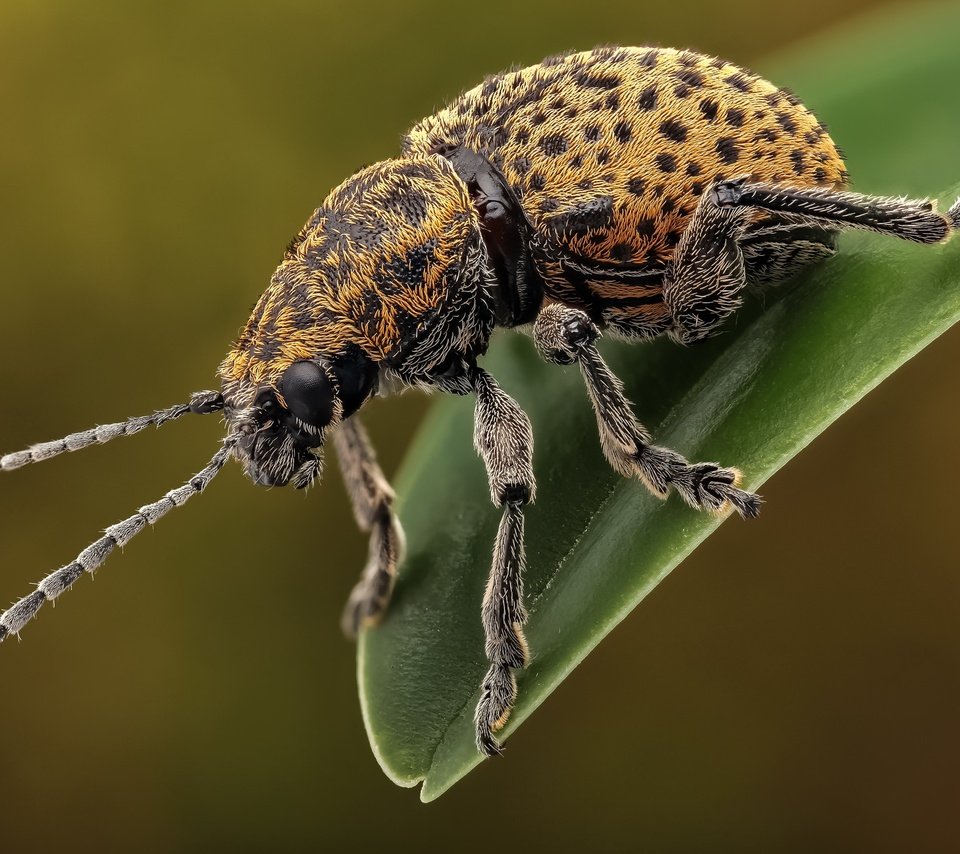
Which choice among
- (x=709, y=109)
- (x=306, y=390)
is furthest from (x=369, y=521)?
(x=709, y=109)

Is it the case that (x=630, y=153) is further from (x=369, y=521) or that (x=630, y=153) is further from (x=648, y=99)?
(x=369, y=521)

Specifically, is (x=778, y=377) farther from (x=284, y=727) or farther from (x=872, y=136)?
(x=284, y=727)

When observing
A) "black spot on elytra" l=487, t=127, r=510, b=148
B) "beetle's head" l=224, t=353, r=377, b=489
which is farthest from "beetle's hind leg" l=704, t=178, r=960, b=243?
"beetle's head" l=224, t=353, r=377, b=489

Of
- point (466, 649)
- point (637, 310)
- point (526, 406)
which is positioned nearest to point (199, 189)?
point (526, 406)

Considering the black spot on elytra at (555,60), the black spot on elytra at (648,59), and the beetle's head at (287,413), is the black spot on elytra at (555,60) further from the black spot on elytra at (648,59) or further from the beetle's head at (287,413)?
the beetle's head at (287,413)

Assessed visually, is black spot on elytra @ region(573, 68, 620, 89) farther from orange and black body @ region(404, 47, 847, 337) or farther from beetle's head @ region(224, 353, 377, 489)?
beetle's head @ region(224, 353, 377, 489)

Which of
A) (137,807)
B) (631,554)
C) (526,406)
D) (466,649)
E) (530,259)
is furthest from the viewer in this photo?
(137,807)
